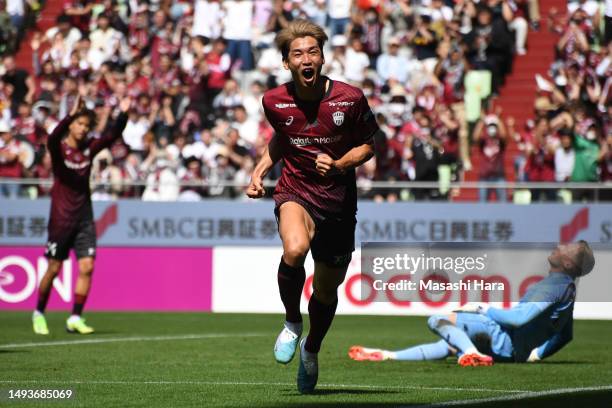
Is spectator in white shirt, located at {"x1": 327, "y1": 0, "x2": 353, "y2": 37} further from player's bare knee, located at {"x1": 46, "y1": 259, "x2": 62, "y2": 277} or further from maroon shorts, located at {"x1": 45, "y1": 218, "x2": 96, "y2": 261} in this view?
player's bare knee, located at {"x1": 46, "y1": 259, "x2": 62, "y2": 277}

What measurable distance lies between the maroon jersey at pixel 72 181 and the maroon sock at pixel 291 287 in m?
6.76

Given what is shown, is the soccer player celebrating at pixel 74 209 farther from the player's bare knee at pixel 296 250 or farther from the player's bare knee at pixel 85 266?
the player's bare knee at pixel 296 250

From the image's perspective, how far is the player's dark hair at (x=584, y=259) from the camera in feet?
34.3

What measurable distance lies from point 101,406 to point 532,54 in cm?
1709

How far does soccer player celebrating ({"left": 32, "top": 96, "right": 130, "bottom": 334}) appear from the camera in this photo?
49.7 feet

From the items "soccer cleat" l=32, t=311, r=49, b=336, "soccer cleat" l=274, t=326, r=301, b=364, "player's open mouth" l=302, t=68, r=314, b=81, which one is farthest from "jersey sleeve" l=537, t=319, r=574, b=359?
"soccer cleat" l=32, t=311, r=49, b=336

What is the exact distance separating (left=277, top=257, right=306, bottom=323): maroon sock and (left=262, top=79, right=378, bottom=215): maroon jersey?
47 centimetres

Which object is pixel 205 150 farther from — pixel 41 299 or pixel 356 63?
pixel 41 299

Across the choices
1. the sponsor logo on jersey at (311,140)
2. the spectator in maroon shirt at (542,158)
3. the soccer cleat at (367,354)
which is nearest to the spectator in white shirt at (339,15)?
the spectator in maroon shirt at (542,158)

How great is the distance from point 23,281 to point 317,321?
41.2 feet

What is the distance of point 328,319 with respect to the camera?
915 centimetres

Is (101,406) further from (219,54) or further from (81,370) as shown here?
(219,54)
